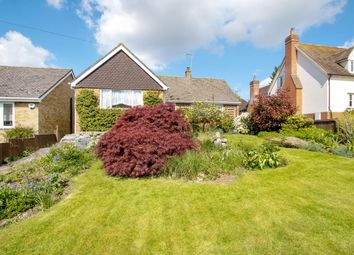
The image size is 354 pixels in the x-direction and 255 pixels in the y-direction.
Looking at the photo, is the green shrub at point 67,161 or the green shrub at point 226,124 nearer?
the green shrub at point 67,161

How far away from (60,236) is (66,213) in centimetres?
95

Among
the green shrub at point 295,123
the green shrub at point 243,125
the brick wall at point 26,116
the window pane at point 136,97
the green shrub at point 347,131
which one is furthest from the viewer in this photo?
the green shrub at point 243,125

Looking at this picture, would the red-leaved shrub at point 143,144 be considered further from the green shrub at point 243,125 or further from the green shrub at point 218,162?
the green shrub at point 243,125

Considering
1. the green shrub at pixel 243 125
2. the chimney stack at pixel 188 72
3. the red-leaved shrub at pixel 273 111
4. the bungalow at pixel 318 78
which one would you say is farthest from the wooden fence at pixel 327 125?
the chimney stack at pixel 188 72

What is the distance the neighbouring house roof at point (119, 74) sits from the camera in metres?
18.9

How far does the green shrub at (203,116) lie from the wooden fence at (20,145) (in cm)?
989

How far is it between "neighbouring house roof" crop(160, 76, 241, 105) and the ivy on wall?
26.7 ft

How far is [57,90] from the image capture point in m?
23.2

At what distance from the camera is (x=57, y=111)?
23.5 metres

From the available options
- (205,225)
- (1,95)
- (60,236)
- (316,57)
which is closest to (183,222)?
(205,225)

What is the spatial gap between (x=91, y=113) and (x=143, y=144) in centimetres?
1194

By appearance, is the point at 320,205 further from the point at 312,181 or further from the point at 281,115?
the point at 281,115

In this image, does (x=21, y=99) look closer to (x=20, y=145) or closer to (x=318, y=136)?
(x=20, y=145)

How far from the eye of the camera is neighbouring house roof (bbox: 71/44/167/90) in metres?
18.9
